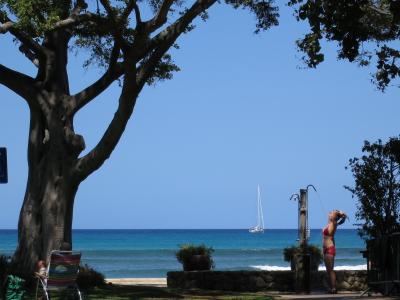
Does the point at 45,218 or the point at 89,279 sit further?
the point at 45,218

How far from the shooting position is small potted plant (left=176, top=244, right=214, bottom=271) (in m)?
20.9

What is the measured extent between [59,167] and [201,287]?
4310mm

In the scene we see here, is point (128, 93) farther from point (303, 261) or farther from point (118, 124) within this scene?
point (303, 261)

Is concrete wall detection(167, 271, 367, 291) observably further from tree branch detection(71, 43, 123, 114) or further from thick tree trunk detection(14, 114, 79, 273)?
tree branch detection(71, 43, 123, 114)

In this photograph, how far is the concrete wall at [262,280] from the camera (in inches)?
768

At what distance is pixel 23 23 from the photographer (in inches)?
629

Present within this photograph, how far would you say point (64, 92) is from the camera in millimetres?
19125

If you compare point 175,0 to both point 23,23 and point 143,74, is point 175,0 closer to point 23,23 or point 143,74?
point 143,74

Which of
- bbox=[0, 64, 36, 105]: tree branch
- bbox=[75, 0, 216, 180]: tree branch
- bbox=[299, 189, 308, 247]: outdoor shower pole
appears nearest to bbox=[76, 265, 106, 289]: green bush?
bbox=[75, 0, 216, 180]: tree branch

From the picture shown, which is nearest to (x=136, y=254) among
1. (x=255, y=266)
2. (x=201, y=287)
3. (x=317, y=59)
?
(x=255, y=266)

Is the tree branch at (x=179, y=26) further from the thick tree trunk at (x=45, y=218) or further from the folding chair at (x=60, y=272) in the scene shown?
the folding chair at (x=60, y=272)

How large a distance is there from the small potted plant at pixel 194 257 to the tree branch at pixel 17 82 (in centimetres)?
519

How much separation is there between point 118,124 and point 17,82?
3088 mm

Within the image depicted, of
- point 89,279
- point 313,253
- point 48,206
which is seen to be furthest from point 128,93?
point 313,253
